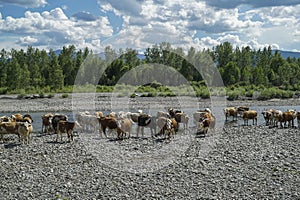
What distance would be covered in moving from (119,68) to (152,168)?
4844 centimetres

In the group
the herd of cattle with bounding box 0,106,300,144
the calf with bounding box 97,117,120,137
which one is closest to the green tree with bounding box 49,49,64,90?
the herd of cattle with bounding box 0,106,300,144

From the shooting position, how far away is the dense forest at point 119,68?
61.0 metres

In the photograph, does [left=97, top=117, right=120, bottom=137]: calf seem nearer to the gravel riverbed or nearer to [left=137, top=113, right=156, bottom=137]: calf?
the gravel riverbed

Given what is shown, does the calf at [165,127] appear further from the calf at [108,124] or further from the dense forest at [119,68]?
the dense forest at [119,68]

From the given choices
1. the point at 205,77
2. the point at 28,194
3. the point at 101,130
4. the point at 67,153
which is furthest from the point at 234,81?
the point at 28,194

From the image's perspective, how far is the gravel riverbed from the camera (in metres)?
10.9

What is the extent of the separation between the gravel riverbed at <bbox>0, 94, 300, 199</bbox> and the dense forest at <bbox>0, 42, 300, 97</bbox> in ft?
114

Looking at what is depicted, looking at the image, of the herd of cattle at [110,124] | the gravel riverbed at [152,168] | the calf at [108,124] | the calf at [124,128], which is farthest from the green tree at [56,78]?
the calf at [124,128]

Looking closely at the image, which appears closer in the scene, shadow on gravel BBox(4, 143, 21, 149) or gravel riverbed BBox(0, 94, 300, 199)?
gravel riverbed BBox(0, 94, 300, 199)

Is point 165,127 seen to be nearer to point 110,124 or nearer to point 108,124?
point 110,124

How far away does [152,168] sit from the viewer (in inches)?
528

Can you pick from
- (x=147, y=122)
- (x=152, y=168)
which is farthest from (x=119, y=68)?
(x=152, y=168)

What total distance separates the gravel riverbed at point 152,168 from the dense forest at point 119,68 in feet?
Answer: 114

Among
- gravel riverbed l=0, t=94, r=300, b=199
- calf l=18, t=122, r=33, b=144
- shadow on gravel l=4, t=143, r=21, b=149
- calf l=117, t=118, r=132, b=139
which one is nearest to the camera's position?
gravel riverbed l=0, t=94, r=300, b=199
